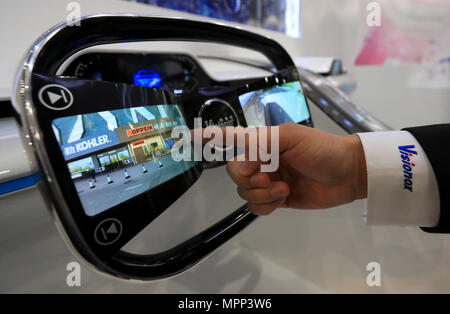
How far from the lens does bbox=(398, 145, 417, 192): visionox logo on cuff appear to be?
456mm

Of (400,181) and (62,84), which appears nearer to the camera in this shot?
(62,84)

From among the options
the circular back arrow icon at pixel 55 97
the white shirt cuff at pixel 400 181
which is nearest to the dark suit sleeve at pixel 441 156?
the white shirt cuff at pixel 400 181

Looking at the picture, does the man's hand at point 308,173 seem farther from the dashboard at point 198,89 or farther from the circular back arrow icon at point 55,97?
the circular back arrow icon at point 55,97

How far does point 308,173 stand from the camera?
1.64 feet

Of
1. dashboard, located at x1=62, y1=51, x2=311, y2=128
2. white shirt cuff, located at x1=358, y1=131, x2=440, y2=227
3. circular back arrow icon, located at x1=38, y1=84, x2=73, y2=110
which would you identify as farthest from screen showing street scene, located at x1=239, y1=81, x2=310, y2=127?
circular back arrow icon, located at x1=38, y1=84, x2=73, y2=110

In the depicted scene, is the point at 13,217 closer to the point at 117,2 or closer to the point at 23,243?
the point at 23,243

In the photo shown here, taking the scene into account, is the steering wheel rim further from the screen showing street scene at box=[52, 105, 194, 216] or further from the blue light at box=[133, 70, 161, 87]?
the blue light at box=[133, 70, 161, 87]

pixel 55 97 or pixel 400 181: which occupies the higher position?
pixel 55 97

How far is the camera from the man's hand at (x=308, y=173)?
1.47 ft

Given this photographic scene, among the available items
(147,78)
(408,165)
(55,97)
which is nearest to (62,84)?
(55,97)

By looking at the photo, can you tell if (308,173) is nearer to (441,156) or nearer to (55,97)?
(441,156)

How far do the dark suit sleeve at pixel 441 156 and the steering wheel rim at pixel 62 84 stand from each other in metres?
0.30

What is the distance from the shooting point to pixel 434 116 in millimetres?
2254

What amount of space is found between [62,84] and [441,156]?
0.53 metres
